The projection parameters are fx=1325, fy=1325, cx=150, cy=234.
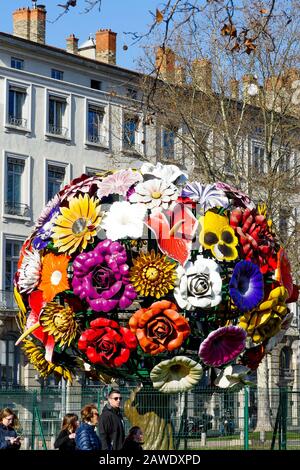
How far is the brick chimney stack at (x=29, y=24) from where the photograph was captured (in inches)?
2133

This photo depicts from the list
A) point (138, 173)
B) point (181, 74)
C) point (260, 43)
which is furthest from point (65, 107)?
point (138, 173)

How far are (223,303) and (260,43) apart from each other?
74.7 ft

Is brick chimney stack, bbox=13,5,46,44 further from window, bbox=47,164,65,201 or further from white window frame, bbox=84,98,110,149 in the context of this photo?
window, bbox=47,164,65,201

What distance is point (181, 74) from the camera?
41.8 m

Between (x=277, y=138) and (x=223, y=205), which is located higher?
(x=277, y=138)

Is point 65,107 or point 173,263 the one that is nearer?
point 173,263

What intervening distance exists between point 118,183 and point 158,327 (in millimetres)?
2171

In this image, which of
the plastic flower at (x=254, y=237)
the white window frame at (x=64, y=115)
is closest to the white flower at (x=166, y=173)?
the plastic flower at (x=254, y=237)

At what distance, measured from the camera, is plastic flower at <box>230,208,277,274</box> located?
17.6m

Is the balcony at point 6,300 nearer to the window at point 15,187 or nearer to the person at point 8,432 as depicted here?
the window at point 15,187

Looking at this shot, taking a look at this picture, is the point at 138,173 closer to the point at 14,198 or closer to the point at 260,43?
the point at 260,43

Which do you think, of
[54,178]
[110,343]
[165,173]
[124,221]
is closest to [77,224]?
[124,221]

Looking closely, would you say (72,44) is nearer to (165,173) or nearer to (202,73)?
(202,73)

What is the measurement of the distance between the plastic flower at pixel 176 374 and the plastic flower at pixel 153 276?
2.92 feet
